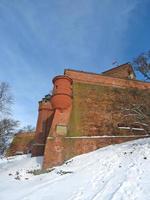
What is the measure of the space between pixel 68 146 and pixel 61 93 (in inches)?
150

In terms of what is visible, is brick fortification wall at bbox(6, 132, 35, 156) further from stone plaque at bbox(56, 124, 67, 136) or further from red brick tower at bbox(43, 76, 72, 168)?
stone plaque at bbox(56, 124, 67, 136)

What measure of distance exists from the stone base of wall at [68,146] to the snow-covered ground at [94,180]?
30.8 inches

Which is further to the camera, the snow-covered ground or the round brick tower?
the round brick tower

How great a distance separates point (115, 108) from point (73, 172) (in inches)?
321

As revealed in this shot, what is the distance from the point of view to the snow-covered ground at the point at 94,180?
8.32 meters

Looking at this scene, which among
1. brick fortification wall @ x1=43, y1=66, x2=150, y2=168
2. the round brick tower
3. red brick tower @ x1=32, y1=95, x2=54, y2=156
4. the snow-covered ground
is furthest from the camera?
red brick tower @ x1=32, y1=95, x2=54, y2=156

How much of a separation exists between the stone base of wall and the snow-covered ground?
2.56 feet

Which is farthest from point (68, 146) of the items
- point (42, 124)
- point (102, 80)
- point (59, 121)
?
point (42, 124)

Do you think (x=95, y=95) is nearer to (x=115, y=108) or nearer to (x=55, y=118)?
(x=115, y=108)

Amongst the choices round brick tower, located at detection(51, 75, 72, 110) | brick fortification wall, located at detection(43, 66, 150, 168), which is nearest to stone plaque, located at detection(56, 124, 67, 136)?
brick fortification wall, located at detection(43, 66, 150, 168)

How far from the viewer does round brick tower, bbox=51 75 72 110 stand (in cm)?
1723

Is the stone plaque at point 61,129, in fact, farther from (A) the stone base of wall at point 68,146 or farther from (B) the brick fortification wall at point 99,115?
(A) the stone base of wall at point 68,146

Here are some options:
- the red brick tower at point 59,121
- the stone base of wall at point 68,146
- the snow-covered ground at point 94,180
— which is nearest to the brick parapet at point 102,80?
the red brick tower at point 59,121

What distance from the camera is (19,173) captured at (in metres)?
15.4
